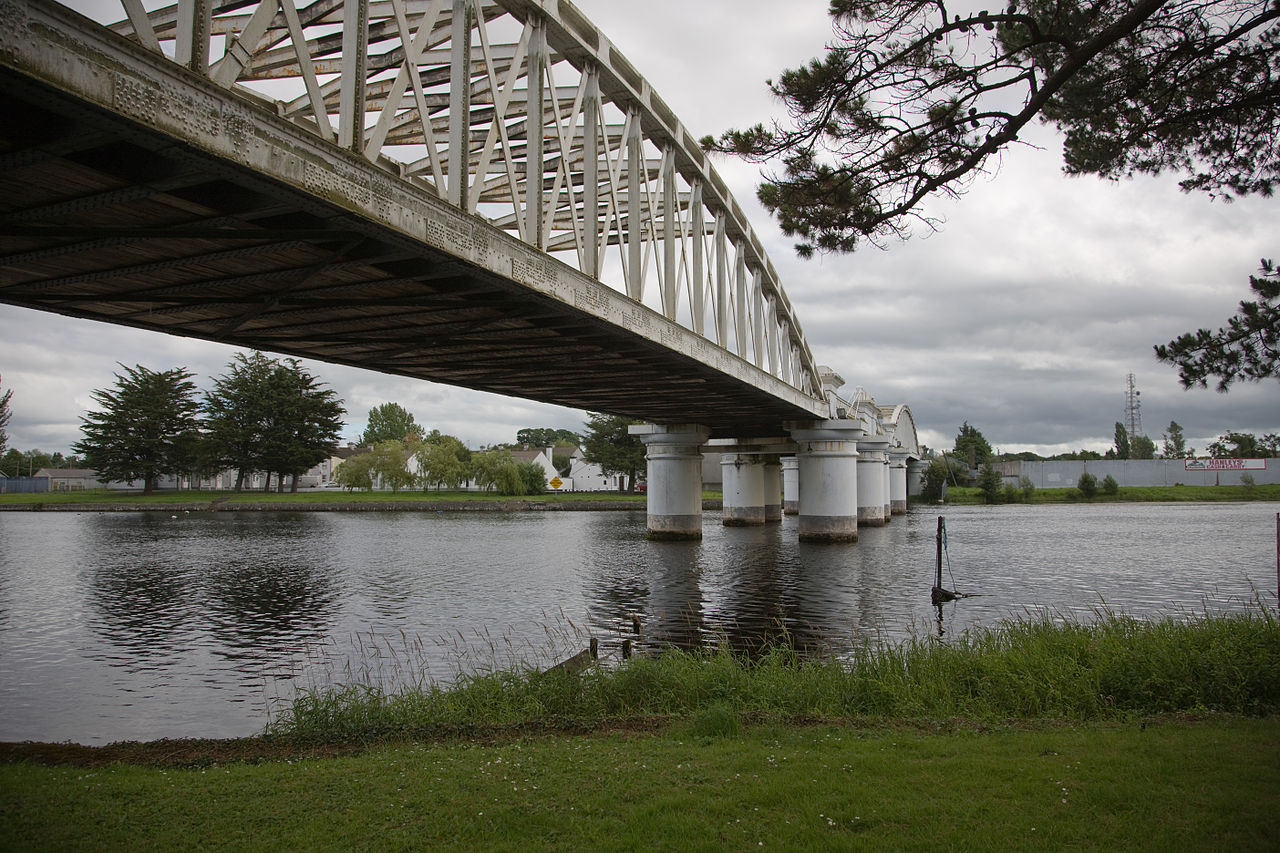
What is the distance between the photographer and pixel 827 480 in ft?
163

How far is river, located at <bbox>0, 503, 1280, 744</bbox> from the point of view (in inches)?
583

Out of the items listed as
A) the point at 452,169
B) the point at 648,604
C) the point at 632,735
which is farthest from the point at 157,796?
the point at 648,604

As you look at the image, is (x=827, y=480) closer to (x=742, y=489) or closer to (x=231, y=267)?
(x=742, y=489)

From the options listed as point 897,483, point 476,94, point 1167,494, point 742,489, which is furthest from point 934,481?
point 476,94

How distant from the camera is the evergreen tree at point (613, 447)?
108812 mm

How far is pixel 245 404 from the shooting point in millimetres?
98750

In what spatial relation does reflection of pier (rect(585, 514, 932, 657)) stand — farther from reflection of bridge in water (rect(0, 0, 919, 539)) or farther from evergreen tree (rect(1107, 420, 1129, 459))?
evergreen tree (rect(1107, 420, 1129, 459))

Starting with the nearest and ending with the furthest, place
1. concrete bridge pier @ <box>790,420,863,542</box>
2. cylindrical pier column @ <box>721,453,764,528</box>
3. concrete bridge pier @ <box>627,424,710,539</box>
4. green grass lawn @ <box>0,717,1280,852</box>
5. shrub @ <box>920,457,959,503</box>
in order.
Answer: green grass lawn @ <box>0,717,1280,852</box> < concrete bridge pier @ <box>790,420,863,542</box> < concrete bridge pier @ <box>627,424,710,539</box> < cylindrical pier column @ <box>721,453,764,528</box> < shrub @ <box>920,457,959,503</box>

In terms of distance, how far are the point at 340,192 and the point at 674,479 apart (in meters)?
40.8

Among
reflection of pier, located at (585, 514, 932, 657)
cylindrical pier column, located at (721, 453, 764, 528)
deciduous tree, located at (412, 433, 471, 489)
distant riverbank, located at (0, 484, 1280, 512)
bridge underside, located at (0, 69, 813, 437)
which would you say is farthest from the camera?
deciduous tree, located at (412, 433, 471, 489)

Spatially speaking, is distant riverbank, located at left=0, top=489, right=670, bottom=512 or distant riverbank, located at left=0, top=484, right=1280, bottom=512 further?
distant riverbank, located at left=0, top=484, right=1280, bottom=512

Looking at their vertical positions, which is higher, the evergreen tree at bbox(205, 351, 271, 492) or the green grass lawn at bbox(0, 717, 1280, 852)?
the evergreen tree at bbox(205, 351, 271, 492)

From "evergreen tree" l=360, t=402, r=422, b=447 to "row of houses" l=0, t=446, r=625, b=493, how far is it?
8.59 meters

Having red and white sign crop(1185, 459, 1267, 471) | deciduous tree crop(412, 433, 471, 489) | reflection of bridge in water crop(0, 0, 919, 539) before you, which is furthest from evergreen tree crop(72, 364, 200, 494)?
red and white sign crop(1185, 459, 1267, 471)
